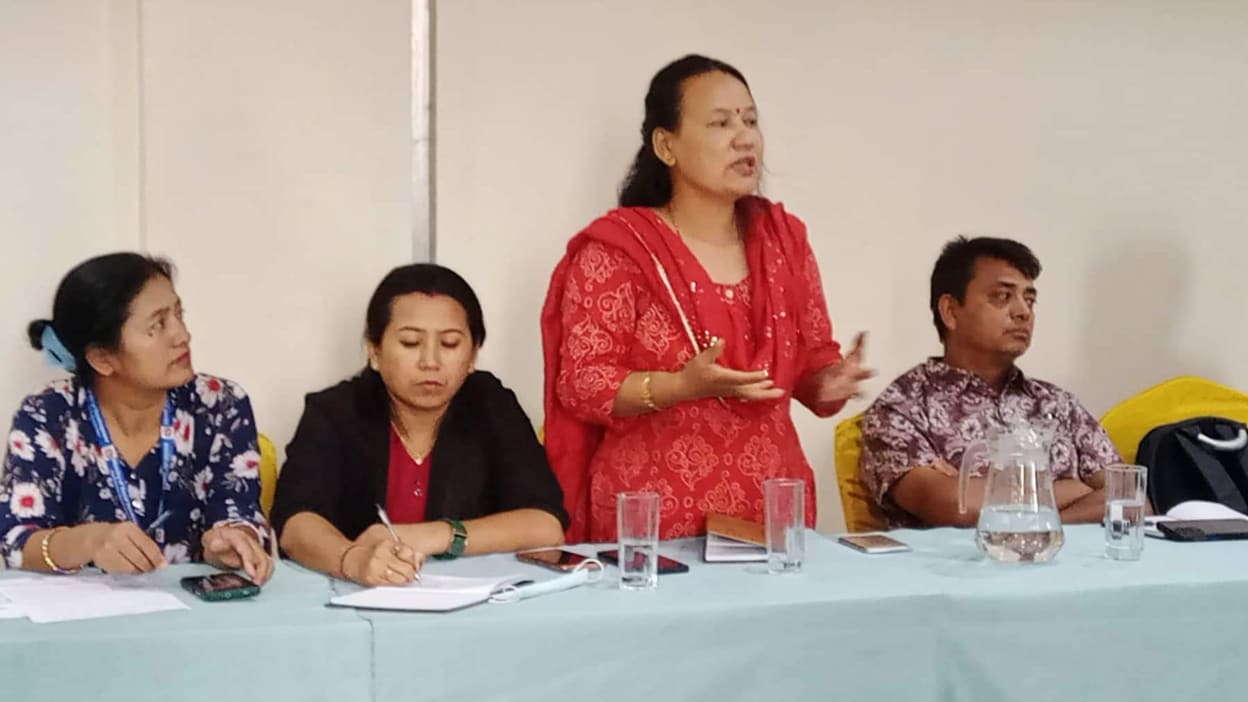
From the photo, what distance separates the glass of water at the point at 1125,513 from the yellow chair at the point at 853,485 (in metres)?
0.72

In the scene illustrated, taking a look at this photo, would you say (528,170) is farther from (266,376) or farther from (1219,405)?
(1219,405)

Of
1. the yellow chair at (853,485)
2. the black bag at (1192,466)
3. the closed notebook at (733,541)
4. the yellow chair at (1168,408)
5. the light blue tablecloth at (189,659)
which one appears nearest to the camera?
the light blue tablecloth at (189,659)

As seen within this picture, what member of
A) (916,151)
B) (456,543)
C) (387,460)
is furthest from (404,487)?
(916,151)

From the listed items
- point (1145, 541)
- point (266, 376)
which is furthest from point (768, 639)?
point (266, 376)

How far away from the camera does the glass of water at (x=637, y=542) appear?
5.26 feet

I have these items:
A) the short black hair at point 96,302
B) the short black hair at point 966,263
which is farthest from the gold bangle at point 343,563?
the short black hair at point 966,263

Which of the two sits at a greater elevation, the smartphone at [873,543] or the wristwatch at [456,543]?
the wristwatch at [456,543]

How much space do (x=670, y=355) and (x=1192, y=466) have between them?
1.51 m

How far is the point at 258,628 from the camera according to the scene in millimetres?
1353

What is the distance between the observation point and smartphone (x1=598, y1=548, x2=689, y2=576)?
1.68 meters

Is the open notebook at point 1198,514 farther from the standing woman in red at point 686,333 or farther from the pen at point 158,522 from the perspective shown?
the pen at point 158,522

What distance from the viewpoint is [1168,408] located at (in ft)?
10.3

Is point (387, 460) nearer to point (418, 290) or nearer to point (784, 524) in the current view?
point (418, 290)

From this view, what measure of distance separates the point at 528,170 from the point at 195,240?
2.63 ft
